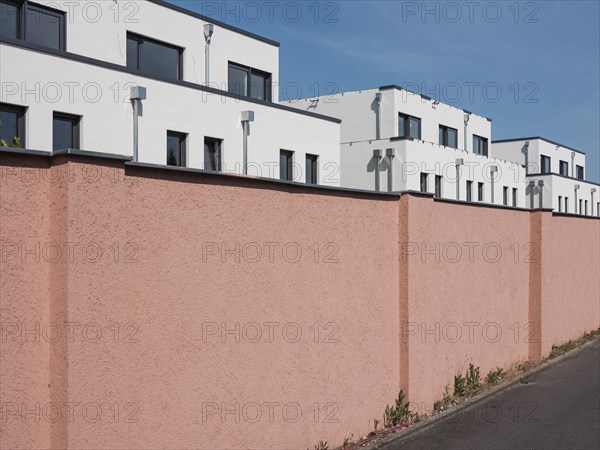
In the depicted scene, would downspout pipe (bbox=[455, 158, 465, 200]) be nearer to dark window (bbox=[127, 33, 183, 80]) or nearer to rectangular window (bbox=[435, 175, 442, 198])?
rectangular window (bbox=[435, 175, 442, 198])

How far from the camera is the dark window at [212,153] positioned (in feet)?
59.2

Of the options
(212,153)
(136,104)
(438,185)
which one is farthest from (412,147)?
(136,104)

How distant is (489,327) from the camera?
9.44 m

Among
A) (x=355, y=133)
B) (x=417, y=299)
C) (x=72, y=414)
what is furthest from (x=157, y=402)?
(x=355, y=133)

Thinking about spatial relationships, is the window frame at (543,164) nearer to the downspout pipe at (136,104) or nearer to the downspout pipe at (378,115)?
the downspout pipe at (378,115)

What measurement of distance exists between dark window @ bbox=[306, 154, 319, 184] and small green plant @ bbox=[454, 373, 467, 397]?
13349 millimetres

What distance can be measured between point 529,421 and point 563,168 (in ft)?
154

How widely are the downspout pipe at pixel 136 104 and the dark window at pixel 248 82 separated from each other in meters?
7.41

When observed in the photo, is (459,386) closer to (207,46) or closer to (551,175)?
(207,46)

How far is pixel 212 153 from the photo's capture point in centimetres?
1822

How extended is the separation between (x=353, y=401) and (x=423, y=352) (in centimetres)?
129

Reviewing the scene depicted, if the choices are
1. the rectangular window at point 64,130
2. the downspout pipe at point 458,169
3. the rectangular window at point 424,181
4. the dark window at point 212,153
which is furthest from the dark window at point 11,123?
the downspout pipe at point 458,169

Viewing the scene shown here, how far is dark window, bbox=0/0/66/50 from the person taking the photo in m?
15.9

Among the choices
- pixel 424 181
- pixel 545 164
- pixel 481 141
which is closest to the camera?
pixel 424 181
